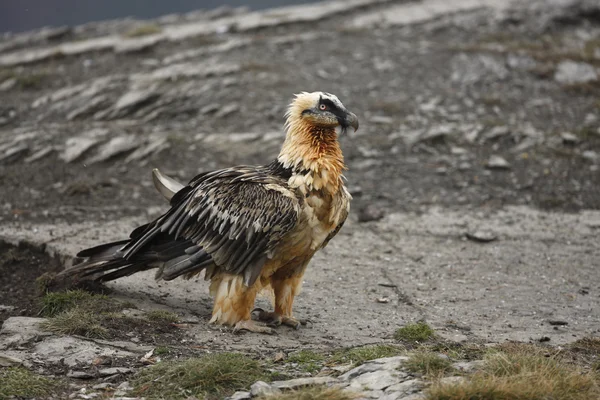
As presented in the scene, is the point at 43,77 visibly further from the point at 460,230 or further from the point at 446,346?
the point at 446,346

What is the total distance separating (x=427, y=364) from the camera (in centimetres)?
607

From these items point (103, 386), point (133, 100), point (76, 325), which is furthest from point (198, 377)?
point (133, 100)

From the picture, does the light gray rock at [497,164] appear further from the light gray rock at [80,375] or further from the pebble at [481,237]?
the light gray rock at [80,375]

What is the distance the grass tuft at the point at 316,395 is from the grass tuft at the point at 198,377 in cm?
58

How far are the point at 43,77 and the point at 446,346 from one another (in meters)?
13.3

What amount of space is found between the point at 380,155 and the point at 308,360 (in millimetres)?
8159

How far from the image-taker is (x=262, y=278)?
798 centimetres

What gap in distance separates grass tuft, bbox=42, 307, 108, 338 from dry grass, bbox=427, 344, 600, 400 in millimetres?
3357

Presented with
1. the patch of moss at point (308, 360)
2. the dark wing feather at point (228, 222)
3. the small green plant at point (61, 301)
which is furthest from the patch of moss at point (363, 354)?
the small green plant at point (61, 301)

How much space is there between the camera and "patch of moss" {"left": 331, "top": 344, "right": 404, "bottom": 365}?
6.63m

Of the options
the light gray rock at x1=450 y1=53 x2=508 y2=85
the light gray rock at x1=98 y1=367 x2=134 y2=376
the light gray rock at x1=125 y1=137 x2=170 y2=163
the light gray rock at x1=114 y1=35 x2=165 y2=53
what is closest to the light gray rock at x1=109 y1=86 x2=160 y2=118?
the light gray rock at x1=125 y1=137 x2=170 y2=163

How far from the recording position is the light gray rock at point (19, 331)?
7.04 meters

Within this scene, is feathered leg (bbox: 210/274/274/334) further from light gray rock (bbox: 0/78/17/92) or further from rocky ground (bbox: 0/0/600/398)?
light gray rock (bbox: 0/78/17/92)

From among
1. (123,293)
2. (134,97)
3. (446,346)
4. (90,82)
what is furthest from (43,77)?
(446,346)
